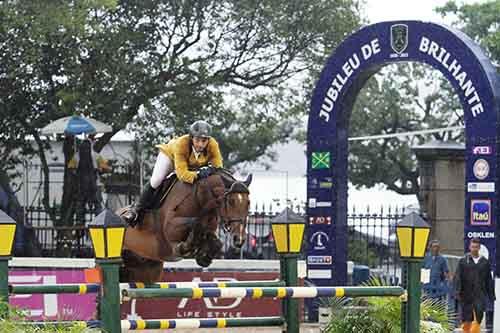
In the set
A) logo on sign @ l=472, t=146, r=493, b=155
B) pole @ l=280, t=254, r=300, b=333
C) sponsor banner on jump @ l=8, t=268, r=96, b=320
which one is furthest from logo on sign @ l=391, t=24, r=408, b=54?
pole @ l=280, t=254, r=300, b=333

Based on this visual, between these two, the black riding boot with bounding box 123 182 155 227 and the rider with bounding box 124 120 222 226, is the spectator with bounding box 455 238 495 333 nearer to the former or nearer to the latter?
the rider with bounding box 124 120 222 226

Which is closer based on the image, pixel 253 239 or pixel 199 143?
pixel 199 143

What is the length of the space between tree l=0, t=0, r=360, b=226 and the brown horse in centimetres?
1136

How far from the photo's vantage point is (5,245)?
8875 millimetres

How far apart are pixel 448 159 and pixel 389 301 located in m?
12.6

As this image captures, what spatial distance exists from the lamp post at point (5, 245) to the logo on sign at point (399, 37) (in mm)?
9500

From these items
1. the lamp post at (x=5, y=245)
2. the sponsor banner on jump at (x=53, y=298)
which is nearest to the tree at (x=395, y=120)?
the sponsor banner on jump at (x=53, y=298)

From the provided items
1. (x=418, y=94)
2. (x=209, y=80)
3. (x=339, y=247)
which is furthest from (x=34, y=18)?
(x=418, y=94)

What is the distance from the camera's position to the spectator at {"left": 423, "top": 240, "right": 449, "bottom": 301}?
60.7 feet

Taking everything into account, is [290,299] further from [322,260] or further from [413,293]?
[322,260]

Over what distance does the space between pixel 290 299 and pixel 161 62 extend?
1545 cm

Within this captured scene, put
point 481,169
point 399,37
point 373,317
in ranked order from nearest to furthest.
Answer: point 373,317 < point 481,169 < point 399,37

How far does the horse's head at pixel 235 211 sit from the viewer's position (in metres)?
10.5

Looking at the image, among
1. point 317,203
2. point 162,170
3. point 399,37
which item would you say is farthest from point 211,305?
point 162,170
